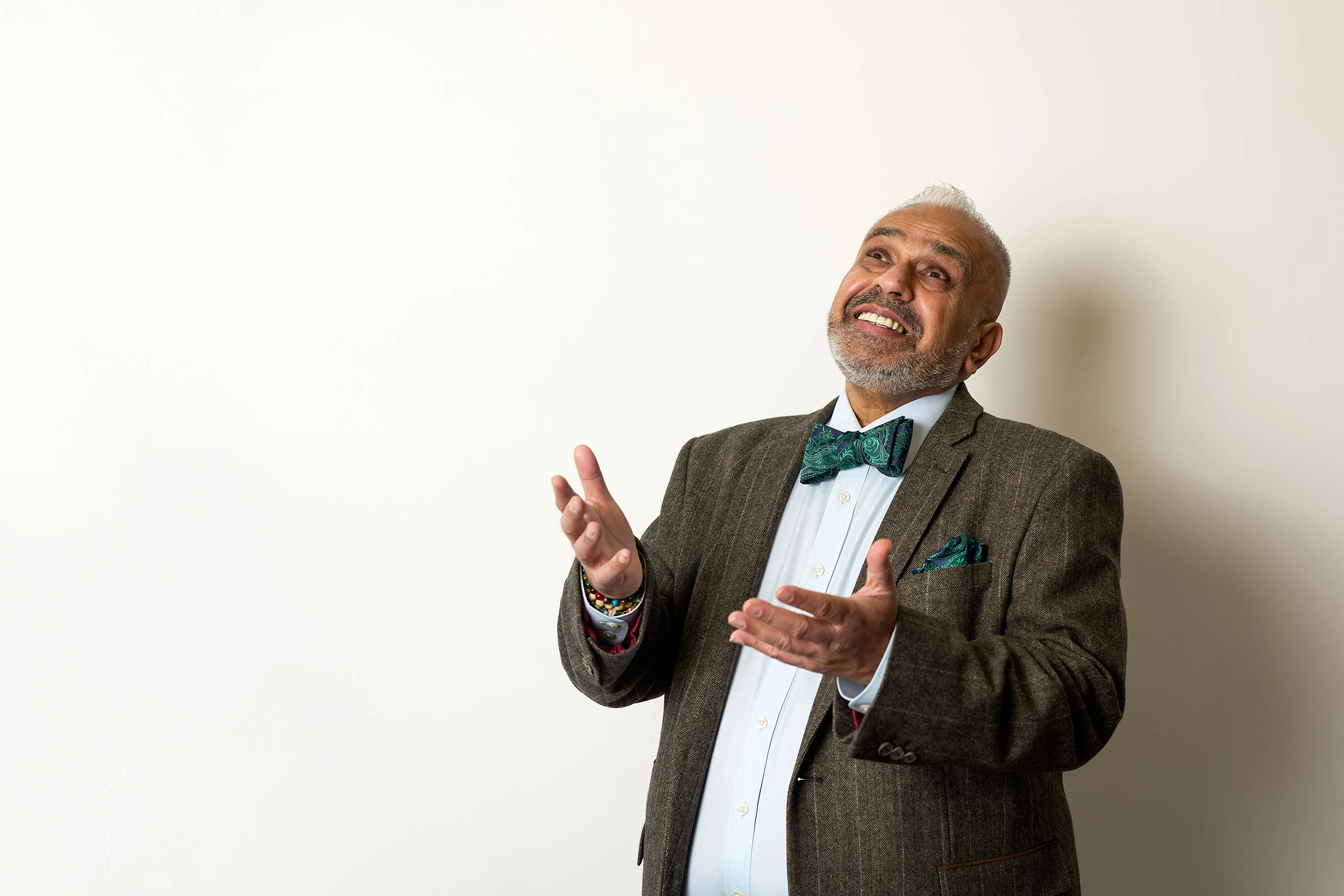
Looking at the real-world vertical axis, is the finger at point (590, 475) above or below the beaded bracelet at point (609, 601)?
above

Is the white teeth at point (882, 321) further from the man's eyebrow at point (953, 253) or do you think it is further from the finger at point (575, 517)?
the finger at point (575, 517)

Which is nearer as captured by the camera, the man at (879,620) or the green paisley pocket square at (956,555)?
the man at (879,620)

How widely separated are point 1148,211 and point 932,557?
1.25m

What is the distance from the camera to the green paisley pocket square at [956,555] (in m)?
1.74

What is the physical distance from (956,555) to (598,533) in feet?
1.91

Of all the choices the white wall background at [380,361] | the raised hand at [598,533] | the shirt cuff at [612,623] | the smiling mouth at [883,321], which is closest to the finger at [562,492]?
the raised hand at [598,533]

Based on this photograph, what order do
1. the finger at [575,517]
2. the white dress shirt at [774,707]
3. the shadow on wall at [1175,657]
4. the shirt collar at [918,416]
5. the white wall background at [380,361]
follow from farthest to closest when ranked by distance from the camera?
the white wall background at [380,361] → the shadow on wall at [1175,657] → the shirt collar at [918,416] → the white dress shirt at [774,707] → the finger at [575,517]

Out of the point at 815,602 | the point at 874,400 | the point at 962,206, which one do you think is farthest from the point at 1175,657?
the point at 815,602

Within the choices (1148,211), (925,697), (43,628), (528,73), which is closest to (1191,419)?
(1148,211)

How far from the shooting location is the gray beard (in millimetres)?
2037

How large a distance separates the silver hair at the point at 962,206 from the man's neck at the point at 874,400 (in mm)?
338

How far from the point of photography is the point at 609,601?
1807mm

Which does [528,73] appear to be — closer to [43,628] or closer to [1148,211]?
[1148,211]

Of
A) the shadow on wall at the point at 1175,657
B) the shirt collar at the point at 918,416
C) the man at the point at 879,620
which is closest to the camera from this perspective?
the man at the point at 879,620
